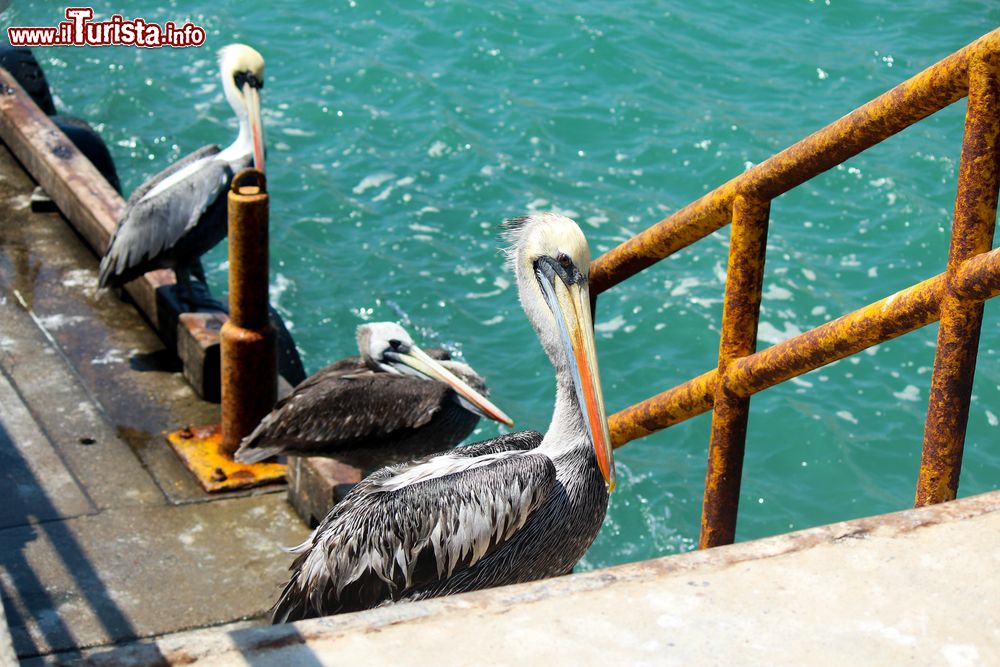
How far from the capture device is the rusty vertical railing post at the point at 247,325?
5.18 m

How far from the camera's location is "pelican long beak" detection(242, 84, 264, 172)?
7.04m

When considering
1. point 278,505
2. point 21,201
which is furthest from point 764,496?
point 21,201

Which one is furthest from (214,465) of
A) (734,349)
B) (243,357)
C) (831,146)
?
(831,146)

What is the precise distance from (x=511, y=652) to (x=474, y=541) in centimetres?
125

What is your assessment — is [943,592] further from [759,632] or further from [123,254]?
[123,254]

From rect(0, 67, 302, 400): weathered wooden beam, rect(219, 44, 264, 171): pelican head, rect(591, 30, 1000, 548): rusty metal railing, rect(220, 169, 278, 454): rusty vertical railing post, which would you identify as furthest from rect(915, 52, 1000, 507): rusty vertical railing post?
rect(219, 44, 264, 171): pelican head

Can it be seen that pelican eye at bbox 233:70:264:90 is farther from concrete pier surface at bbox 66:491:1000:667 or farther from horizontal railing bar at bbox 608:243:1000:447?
concrete pier surface at bbox 66:491:1000:667

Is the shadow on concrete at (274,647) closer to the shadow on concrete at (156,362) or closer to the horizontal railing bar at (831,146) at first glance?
the horizontal railing bar at (831,146)

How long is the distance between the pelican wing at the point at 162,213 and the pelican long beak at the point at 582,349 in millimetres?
3285

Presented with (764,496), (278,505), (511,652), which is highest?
(511,652)

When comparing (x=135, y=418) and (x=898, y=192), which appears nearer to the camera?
(x=135, y=418)

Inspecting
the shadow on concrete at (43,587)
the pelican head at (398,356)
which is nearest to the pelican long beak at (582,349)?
the pelican head at (398,356)

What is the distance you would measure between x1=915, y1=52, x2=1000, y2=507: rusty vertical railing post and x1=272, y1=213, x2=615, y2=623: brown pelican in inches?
35.9

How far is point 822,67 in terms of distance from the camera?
1296 cm
